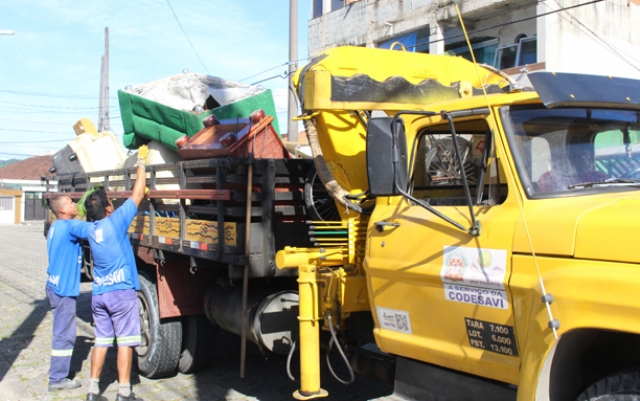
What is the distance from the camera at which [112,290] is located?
5207 millimetres

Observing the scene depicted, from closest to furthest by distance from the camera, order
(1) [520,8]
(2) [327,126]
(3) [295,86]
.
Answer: (2) [327,126]
(3) [295,86]
(1) [520,8]

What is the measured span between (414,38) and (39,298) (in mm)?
11910

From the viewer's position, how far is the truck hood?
2.55m

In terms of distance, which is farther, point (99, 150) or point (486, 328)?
point (99, 150)

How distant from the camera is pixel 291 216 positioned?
4.93 metres

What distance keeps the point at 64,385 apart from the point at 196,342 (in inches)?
47.7

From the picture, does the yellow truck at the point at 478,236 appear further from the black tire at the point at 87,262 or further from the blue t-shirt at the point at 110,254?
the black tire at the point at 87,262

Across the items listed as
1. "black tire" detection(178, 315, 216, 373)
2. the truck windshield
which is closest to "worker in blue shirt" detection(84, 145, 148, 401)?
"black tire" detection(178, 315, 216, 373)

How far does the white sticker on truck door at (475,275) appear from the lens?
2994mm

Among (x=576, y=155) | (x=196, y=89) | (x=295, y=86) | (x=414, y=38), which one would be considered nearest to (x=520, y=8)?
(x=414, y=38)

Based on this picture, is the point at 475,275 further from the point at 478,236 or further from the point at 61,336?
the point at 61,336

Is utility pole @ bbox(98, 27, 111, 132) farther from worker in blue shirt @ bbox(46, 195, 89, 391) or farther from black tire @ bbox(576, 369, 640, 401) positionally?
black tire @ bbox(576, 369, 640, 401)

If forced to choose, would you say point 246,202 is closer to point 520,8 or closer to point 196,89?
point 196,89

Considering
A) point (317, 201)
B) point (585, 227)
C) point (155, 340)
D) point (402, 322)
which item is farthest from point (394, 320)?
point (155, 340)
